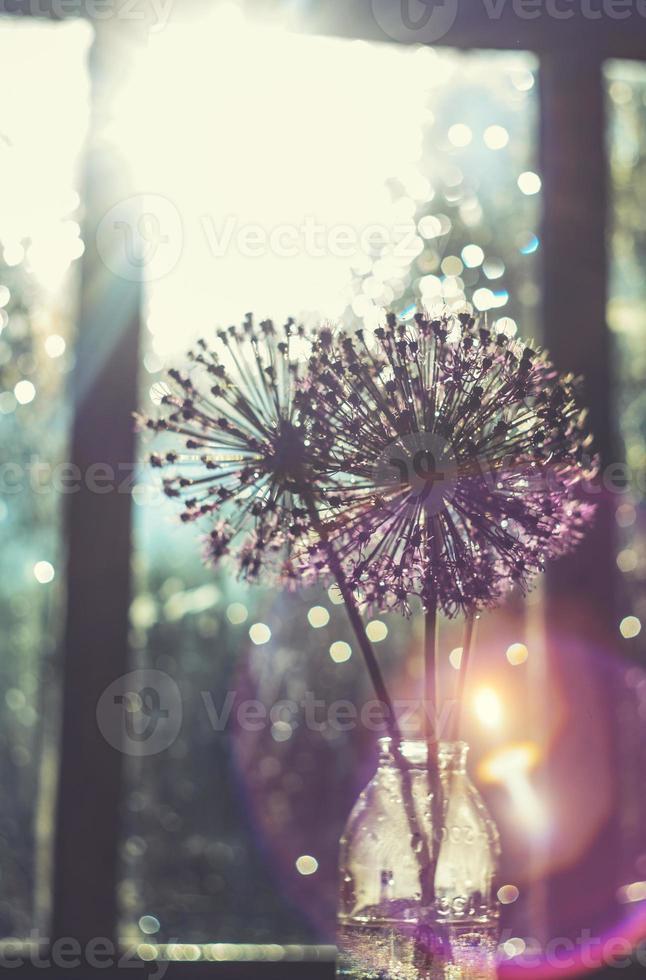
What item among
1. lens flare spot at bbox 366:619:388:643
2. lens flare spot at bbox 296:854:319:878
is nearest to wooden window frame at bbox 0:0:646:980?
lens flare spot at bbox 296:854:319:878

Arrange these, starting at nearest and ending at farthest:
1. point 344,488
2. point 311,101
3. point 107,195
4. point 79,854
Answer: point 344,488 → point 79,854 → point 107,195 → point 311,101

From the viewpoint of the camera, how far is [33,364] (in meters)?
1.82

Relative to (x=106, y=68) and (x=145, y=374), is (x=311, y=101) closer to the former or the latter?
(x=106, y=68)

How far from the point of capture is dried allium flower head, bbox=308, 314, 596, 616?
98 cm

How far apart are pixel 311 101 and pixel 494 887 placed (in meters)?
1.40

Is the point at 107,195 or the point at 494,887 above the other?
the point at 107,195

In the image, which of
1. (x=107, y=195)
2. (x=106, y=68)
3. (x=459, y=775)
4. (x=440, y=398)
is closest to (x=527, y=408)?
(x=440, y=398)

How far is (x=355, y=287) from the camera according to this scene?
1823 millimetres

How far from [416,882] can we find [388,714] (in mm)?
160

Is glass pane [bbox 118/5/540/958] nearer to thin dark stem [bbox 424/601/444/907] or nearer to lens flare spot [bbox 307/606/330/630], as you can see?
lens flare spot [bbox 307/606/330/630]

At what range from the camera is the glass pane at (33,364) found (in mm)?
1742

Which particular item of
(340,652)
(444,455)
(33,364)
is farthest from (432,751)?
(33,364)

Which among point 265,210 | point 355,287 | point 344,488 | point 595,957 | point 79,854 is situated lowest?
point 595,957

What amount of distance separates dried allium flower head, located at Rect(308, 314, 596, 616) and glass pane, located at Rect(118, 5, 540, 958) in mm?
734
